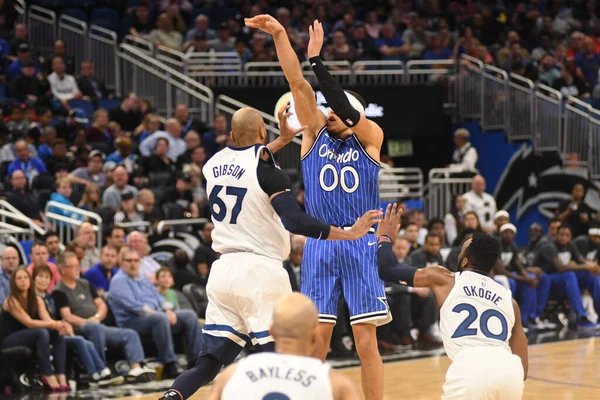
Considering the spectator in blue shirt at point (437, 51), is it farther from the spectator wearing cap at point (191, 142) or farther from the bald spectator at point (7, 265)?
the bald spectator at point (7, 265)

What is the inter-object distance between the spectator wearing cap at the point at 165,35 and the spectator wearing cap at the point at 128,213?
6190mm

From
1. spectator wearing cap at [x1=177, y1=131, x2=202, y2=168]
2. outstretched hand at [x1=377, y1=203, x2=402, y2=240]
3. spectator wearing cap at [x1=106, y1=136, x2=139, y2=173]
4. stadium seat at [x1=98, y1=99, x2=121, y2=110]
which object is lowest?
outstretched hand at [x1=377, y1=203, x2=402, y2=240]

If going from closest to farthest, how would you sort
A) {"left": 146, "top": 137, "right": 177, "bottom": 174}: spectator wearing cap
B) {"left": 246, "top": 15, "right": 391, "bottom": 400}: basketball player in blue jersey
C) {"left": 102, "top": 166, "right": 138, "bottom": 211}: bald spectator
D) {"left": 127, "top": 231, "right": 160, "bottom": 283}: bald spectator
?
{"left": 246, "top": 15, "right": 391, "bottom": 400}: basketball player in blue jersey < {"left": 127, "top": 231, "right": 160, "bottom": 283}: bald spectator < {"left": 102, "top": 166, "right": 138, "bottom": 211}: bald spectator < {"left": 146, "top": 137, "right": 177, "bottom": 174}: spectator wearing cap

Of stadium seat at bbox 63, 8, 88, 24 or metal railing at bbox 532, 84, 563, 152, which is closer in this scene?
metal railing at bbox 532, 84, 563, 152

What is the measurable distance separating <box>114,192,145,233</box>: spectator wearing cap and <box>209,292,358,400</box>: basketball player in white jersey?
950 centimetres

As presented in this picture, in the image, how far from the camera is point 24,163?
14.8 metres

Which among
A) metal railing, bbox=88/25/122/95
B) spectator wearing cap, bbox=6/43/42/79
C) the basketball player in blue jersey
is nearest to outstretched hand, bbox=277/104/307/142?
the basketball player in blue jersey

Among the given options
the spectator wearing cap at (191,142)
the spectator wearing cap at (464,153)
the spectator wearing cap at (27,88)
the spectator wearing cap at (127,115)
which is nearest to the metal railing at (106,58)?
the spectator wearing cap at (127,115)

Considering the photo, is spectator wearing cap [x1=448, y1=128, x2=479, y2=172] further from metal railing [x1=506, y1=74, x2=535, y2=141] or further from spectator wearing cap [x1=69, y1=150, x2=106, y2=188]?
spectator wearing cap [x1=69, y1=150, x2=106, y2=188]

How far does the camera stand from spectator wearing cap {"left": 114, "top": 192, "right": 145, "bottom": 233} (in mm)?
13867

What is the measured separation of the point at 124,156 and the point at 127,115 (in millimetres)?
1864

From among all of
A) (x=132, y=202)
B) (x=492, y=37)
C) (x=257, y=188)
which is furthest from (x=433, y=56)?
(x=257, y=188)

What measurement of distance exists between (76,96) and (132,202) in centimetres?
405

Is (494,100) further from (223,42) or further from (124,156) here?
(124,156)
